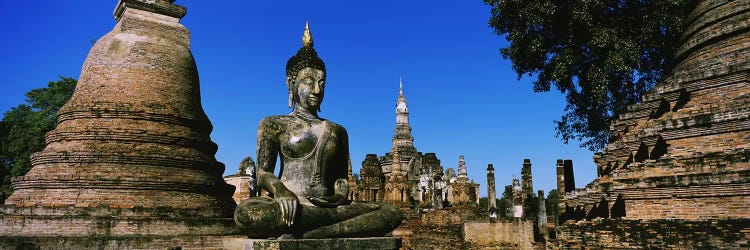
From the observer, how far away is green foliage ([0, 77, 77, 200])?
27.8 metres

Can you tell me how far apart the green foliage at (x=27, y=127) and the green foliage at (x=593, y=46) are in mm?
23099

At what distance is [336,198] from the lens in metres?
4.51

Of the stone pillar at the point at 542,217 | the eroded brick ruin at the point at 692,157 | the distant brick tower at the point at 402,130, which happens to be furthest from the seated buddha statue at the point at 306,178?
the distant brick tower at the point at 402,130

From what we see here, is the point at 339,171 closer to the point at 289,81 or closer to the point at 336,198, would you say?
the point at 336,198

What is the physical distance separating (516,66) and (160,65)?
11303mm

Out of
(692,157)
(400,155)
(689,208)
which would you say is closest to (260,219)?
(689,208)

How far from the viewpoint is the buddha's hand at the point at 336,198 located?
14.3ft

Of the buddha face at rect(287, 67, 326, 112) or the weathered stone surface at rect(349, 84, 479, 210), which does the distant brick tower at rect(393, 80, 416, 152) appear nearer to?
the weathered stone surface at rect(349, 84, 479, 210)

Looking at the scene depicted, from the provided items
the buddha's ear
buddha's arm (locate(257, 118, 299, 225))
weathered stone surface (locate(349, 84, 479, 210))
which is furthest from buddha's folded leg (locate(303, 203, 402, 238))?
weathered stone surface (locate(349, 84, 479, 210))

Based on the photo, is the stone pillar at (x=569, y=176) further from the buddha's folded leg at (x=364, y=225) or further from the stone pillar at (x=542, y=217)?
the buddha's folded leg at (x=364, y=225)

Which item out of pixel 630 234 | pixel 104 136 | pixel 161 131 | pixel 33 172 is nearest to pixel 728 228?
pixel 630 234

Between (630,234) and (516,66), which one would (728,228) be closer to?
Answer: (630,234)

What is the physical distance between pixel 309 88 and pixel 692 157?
7.86 meters

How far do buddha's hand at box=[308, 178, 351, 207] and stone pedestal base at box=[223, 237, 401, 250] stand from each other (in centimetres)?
36
